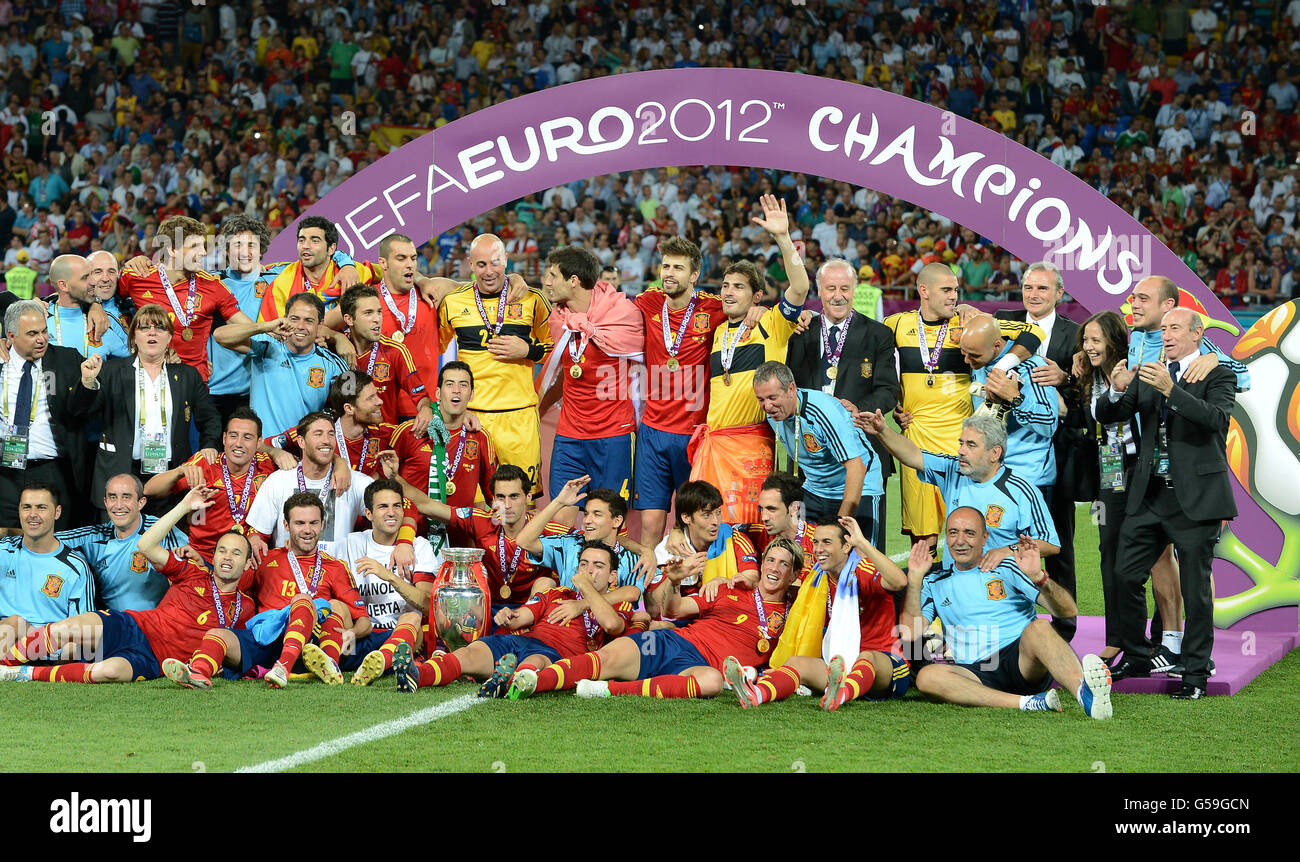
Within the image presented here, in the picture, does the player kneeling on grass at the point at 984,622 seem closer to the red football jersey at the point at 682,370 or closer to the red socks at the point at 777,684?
the red socks at the point at 777,684

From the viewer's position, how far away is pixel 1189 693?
7031 mm

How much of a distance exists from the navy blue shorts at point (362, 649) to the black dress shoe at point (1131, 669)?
139 inches

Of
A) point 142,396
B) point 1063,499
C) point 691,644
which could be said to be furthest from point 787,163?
point 142,396

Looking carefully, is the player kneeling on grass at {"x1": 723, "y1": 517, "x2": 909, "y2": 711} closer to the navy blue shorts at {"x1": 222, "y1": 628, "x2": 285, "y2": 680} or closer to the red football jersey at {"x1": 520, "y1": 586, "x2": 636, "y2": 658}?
the red football jersey at {"x1": 520, "y1": 586, "x2": 636, "y2": 658}

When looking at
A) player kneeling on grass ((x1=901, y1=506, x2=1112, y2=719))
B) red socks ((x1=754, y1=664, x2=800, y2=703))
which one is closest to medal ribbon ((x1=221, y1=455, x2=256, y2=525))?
red socks ((x1=754, y1=664, x2=800, y2=703))

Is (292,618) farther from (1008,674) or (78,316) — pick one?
(1008,674)

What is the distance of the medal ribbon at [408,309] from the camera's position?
28.8ft

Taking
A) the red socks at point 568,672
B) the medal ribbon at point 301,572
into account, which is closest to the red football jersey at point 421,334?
the medal ribbon at point 301,572

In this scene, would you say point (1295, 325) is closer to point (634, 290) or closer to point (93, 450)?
point (93, 450)

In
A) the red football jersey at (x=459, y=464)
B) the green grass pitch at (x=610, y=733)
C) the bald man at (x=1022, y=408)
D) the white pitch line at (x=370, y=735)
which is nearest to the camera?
the white pitch line at (x=370, y=735)

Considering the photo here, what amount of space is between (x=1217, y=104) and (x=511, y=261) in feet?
29.9

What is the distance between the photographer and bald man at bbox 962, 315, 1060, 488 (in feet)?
25.1

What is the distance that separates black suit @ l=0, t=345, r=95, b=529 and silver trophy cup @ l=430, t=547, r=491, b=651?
226 centimetres

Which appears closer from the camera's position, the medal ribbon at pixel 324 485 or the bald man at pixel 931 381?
the medal ribbon at pixel 324 485
